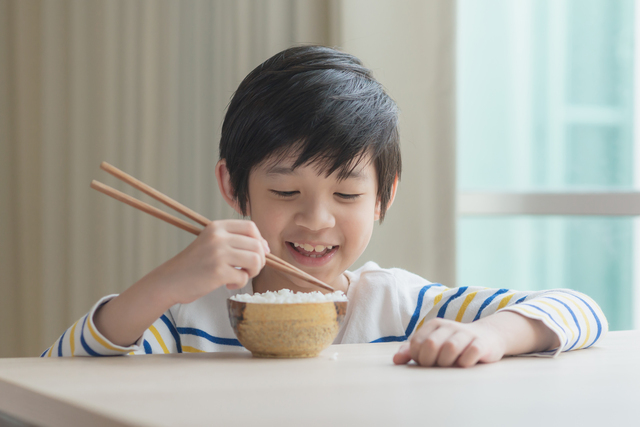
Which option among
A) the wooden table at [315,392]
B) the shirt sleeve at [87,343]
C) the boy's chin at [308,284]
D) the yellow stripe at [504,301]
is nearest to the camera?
the wooden table at [315,392]

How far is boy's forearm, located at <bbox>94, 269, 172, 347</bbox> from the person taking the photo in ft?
2.55

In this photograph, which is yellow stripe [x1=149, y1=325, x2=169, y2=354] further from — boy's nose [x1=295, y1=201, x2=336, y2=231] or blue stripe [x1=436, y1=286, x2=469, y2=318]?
blue stripe [x1=436, y1=286, x2=469, y2=318]

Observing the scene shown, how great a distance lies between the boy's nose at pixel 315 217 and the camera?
1.01 m

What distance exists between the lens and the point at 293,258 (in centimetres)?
110

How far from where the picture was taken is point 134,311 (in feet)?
2.56

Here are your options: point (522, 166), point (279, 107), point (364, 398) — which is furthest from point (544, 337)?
point (522, 166)

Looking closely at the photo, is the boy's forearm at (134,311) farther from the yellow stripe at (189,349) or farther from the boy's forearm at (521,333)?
the boy's forearm at (521,333)

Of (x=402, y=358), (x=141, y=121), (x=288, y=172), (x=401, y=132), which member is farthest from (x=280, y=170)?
(x=141, y=121)

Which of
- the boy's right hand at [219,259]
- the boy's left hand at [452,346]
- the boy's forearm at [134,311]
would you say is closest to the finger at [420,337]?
the boy's left hand at [452,346]

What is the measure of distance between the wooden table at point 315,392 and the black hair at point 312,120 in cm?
44

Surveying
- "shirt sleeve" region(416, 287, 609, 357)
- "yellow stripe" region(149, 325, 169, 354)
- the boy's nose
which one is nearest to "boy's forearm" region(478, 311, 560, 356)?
"shirt sleeve" region(416, 287, 609, 357)

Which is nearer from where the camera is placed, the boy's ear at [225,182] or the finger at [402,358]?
the finger at [402,358]

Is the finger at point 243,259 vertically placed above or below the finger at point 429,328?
above

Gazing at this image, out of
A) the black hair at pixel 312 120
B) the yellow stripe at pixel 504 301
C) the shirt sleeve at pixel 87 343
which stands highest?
the black hair at pixel 312 120
